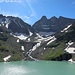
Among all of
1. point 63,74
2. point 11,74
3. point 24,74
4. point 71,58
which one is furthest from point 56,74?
point 71,58

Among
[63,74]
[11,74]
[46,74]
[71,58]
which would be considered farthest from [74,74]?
[71,58]

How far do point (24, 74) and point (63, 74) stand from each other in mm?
18346

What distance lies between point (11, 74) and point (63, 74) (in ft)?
80.0

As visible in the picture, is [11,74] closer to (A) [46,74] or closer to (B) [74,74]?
(A) [46,74]

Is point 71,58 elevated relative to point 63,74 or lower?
elevated

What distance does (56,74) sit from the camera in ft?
317

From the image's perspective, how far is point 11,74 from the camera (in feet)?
314

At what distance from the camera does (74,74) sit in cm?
9800

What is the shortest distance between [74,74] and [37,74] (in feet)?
58.0

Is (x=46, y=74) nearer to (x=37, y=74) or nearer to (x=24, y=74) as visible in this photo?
(x=37, y=74)

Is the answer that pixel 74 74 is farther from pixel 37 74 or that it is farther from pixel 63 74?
pixel 37 74

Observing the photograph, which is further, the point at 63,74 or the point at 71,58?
the point at 71,58

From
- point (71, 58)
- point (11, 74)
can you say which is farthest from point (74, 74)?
point (71, 58)

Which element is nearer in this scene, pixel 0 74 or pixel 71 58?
pixel 0 74
